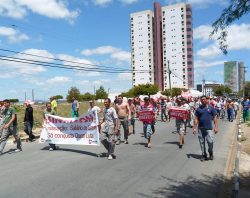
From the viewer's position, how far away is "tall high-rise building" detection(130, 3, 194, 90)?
431 ft

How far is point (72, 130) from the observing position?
42.8 feet

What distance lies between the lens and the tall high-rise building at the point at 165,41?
131 meters

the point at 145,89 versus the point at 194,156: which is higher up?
the point at 145,89

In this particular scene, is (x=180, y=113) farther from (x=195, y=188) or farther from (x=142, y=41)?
(x=142, y=41)

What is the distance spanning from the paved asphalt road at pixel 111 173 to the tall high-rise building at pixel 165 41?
118619 millimetres

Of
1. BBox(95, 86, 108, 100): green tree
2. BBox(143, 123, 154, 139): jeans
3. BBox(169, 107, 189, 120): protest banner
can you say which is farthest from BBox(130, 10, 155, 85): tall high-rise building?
BBox(143, 123, 154, 139): jeans

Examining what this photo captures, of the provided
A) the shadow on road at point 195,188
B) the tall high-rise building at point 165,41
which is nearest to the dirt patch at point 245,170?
the shadow on road at point 195,188

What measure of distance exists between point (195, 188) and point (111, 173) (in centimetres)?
217

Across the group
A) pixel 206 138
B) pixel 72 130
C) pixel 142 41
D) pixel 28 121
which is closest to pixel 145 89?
pixel 142 41

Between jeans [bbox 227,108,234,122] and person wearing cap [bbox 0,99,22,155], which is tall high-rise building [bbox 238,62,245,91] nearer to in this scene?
jeans [bbox 227,108,234,122]

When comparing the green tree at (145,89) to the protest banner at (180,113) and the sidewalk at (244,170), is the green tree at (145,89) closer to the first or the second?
the protest banner at (180,113)

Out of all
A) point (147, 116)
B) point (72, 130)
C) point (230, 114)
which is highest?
point (147, 116)

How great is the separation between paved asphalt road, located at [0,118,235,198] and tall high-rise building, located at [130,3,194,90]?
119m

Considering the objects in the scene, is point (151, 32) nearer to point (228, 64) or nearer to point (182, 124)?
point (228, 64)
